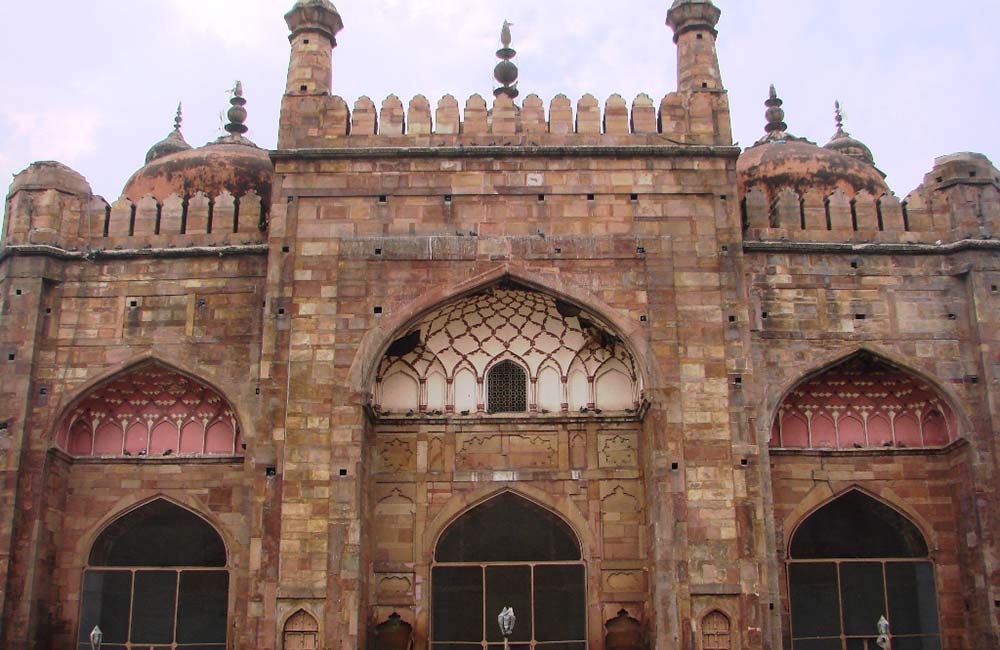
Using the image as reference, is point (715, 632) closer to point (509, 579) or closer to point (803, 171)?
point (509, 579)

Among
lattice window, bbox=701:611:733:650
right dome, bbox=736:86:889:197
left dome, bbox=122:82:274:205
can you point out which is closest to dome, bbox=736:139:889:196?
right dome, bbox=736:86:889:197

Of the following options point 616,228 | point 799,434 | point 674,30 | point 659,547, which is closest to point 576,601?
point 659,547

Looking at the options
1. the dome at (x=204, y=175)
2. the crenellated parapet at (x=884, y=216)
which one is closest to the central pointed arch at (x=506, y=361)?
the crenellated parapet at (x=884, y=216)

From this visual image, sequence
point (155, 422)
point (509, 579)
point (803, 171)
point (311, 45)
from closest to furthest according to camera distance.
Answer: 1. point (509, 579)
2. point (155, 422)
3. point (311, 45)
4. point (803, 171)

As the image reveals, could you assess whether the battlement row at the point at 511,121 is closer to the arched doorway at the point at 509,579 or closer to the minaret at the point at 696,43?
the minaret at the point at 696,43

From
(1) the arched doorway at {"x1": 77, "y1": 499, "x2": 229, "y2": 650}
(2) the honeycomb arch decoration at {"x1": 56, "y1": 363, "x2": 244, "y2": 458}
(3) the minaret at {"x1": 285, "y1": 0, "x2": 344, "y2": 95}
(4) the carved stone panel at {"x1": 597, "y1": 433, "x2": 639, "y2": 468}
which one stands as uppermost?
(3) the minaret at {"x1": 285, "y1": 0, "x2": 344, "y2": 95}

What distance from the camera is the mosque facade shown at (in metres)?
14.4

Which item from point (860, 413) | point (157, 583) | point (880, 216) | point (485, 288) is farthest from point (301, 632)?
point (880, 216)

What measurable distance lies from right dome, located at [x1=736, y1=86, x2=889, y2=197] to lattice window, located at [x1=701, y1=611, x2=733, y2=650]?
660 cm

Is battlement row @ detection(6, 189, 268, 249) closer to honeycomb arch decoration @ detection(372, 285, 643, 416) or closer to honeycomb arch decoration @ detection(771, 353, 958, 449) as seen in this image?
honeycomb arch decoration @ detection(372, 285, 643, 416)

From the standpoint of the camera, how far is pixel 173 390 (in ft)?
51.4

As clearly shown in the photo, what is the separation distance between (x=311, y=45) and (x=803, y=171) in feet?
23.7

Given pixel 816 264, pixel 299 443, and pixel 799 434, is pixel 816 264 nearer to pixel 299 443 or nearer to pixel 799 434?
pixel 799 434

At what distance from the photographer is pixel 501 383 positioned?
1558 centimetres
